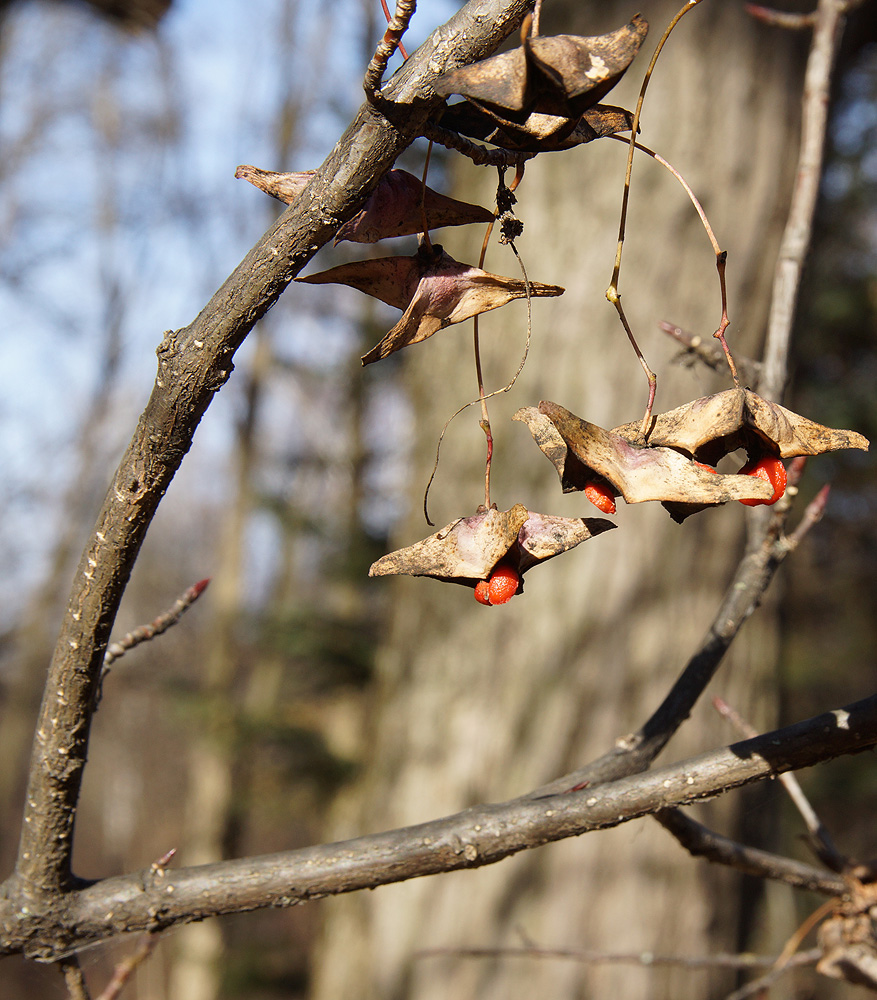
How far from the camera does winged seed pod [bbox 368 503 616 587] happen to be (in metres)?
0.50

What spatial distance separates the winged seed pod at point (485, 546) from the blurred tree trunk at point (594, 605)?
5.05 ft

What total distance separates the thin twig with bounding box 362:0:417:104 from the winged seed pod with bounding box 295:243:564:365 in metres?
0.10

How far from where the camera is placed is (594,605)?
2.10m

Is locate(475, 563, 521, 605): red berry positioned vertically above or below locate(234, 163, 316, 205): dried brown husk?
below

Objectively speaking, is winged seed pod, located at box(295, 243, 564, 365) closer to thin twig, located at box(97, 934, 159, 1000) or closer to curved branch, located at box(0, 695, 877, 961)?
curved branch, located at box(0, 695, 877, 961)

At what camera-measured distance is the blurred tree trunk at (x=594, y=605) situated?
78.3 inches

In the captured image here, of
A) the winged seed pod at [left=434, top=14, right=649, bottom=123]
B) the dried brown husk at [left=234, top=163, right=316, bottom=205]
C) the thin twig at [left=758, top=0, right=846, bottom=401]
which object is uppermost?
the thin twig at [left=758, top=0, right=846, bottom=401]

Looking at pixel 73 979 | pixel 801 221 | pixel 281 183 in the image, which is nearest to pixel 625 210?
pixel 281 183

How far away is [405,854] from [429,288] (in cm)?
→ 43

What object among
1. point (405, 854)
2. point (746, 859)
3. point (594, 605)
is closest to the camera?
point (405, 854)

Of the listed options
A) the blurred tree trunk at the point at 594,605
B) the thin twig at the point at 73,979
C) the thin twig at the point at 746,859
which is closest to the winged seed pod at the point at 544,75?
the thin twig at the point at 746,859

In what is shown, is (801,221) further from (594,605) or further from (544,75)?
(594,605)

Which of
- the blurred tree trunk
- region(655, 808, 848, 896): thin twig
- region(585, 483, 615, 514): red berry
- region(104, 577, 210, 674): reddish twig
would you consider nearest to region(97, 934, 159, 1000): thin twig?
region(104, 577, 210, 674): reddish twig

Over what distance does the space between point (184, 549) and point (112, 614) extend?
16.7 meters
